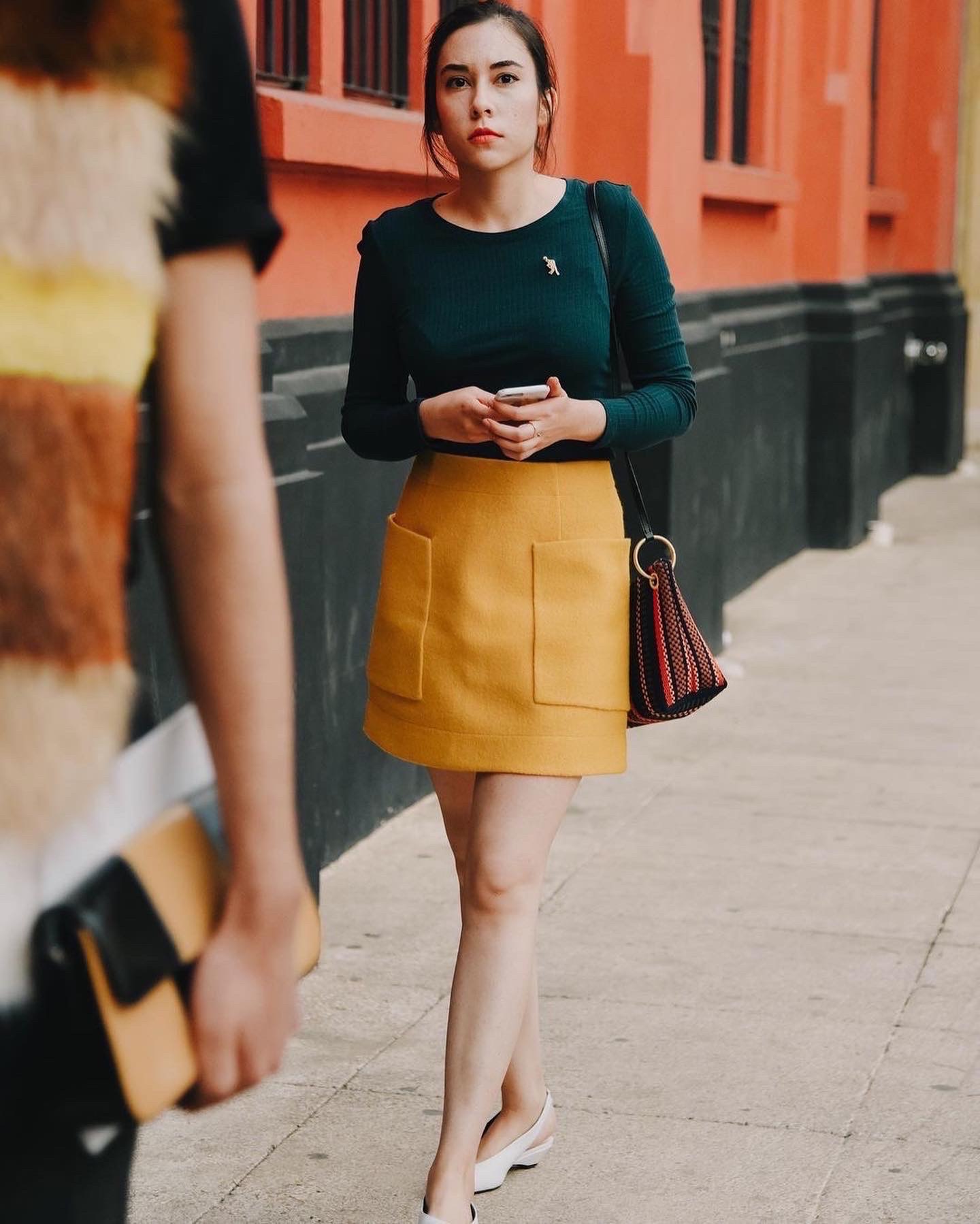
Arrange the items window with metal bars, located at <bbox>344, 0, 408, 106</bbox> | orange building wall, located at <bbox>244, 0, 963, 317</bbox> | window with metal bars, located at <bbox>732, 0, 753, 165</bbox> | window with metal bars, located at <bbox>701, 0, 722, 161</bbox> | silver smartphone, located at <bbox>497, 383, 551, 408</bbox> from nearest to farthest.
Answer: silver smartphone, located at <bbox>497, 383, 551, 408</bbox> → orange building wall, located at <bbox>244, 0, 963, 317</bbox> → window with metal bars, located at <bbox>344, 0, 408, 106</bbox> → window with metal bars, located at <bbox>701, 0, 722, 161</bbox> → window with metal bars, located at <bbox>732, 0, 753, 165</bbox>

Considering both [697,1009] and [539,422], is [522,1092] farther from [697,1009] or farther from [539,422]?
[539,422]

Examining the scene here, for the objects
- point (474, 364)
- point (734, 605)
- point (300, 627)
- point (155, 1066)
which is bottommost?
point (734, 605)

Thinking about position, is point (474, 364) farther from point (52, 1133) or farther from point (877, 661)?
point (877, 661)

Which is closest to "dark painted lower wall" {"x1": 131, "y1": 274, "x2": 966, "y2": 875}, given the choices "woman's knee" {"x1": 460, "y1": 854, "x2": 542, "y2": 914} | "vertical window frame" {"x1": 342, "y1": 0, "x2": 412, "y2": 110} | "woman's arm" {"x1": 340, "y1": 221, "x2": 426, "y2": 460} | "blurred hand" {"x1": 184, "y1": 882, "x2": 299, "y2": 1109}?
"blurred hand" {"x1": 184, "y1": 882, "x2": 299, "y2": 1109}

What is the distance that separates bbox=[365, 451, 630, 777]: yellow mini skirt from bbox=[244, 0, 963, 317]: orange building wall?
2644 mm

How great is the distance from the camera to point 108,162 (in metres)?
1.43

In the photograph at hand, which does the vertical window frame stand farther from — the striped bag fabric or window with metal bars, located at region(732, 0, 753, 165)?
window with metal bars, located at region(732, 0, 753, 165)

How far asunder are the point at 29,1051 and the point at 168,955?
12 cm

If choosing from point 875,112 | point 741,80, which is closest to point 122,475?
point 741,80

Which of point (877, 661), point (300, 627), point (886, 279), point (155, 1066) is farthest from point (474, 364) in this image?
point (886, 279)

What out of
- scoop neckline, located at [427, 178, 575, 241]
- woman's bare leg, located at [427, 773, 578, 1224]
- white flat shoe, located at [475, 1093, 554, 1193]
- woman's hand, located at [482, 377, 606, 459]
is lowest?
white flat shoe, located at [475, 1093, 554, 1193]

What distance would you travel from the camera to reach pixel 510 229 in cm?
339

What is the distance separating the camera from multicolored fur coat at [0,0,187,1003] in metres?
1.42

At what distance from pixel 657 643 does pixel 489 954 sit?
583 mm
